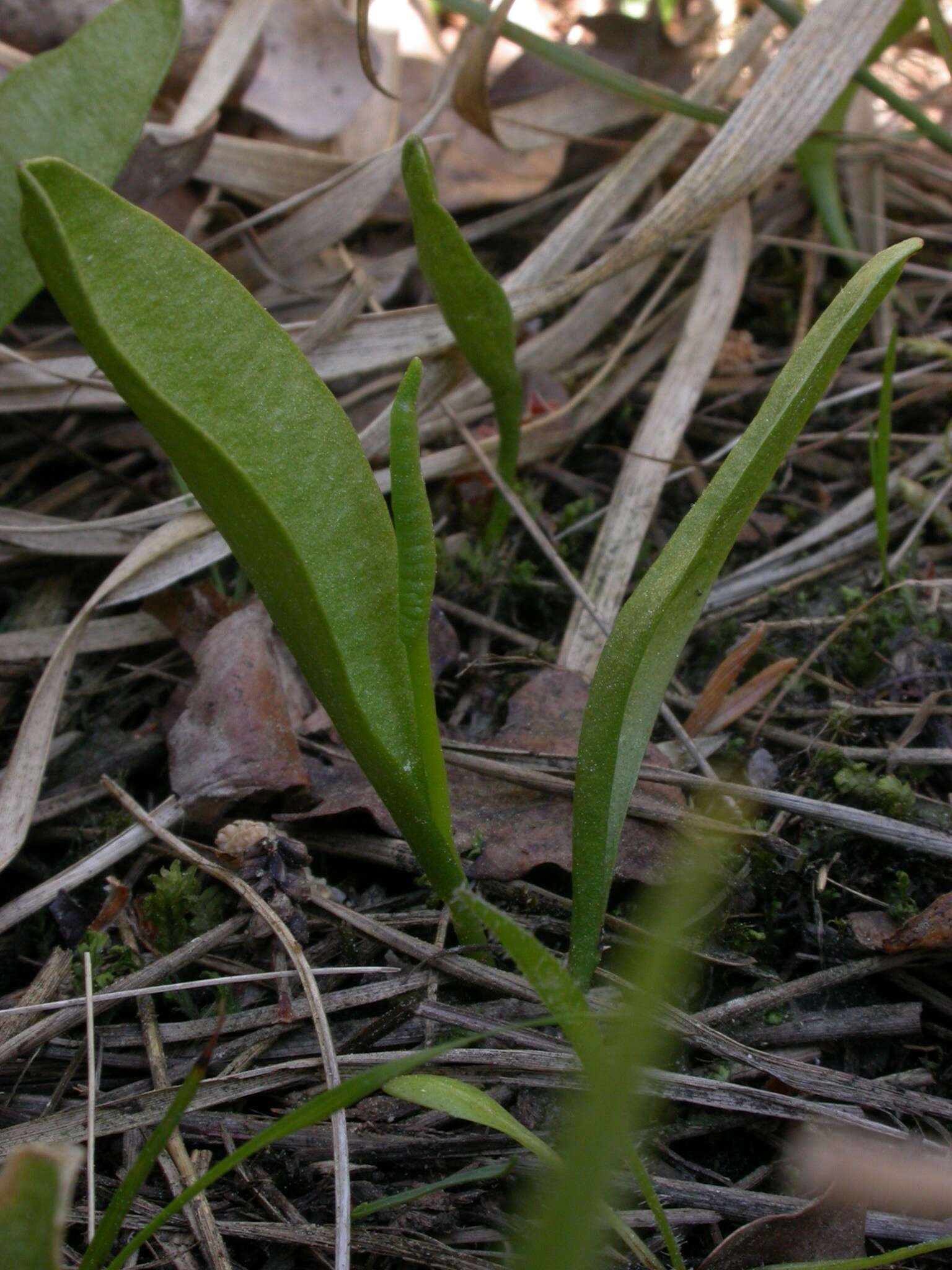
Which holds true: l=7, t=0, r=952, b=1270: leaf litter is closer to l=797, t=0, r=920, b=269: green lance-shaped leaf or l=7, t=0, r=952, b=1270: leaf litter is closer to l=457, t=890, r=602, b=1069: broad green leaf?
l=797, t=0, r=920, b=269: green lance-shaped leaf

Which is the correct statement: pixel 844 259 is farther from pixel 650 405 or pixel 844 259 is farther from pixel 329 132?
pixel 329 132

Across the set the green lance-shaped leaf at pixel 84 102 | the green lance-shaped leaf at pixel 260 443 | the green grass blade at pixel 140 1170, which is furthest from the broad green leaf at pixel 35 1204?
the green lance-shaped leaf at pixel 84 102

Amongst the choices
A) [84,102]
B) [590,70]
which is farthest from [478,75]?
[84,102]

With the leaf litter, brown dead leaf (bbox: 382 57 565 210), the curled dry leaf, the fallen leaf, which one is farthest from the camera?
brown dead leaf (bbox: 382 57 565 210)

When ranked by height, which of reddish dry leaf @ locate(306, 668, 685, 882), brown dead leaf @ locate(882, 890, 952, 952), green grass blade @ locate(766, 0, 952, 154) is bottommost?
brown dead leaf @ locate(882, 890, 952, 952)

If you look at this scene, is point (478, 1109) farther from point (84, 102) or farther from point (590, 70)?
point (590, 70)

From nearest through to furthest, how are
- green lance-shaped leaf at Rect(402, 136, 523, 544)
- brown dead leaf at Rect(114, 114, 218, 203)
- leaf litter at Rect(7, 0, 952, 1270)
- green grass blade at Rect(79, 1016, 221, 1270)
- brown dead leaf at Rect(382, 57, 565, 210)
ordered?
green grass blade at Rect(79, 1016, 221, 1270), leaf litter at Rect(7, 0, 952, 1270), green lance-shaped leaf at Rect(402, 136, 523, 544), brown dead leaf at Rect(114, 114, 218, 203), brown dead leaf at Rect(382, 57, 565, 210)

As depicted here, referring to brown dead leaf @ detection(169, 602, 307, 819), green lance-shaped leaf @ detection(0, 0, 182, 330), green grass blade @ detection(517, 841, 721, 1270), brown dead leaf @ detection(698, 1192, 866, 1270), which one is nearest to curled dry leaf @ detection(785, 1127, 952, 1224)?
brown dead leaf @ detection(698, 1192, 866, 1270)
